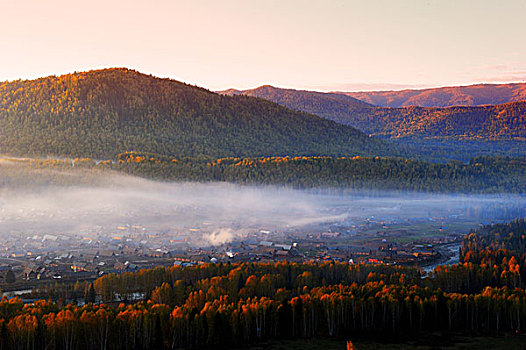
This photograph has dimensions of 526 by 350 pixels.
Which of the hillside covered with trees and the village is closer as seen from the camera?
the hillside covered with trees

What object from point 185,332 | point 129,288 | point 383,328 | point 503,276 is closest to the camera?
point 185,332

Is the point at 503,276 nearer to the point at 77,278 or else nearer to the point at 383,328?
the point at 383,328

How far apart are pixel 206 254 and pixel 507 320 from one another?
237 ft

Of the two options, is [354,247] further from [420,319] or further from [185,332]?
[185,332]

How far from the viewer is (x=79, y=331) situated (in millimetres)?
79125

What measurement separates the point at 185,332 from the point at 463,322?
35.7 meters

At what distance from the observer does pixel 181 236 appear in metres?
186

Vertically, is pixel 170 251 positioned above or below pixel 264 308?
below

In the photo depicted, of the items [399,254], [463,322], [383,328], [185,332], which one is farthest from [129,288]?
[399,254]

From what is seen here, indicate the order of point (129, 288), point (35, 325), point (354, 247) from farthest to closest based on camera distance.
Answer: point (354, 247), point (129, 288), point (35, 325)

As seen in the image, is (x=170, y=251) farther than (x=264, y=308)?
Yes

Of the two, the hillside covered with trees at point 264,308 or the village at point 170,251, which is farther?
the village at point 170,251

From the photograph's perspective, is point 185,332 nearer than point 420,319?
Yes

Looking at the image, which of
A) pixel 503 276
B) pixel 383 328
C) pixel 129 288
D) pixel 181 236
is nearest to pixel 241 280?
pixel 129 288
